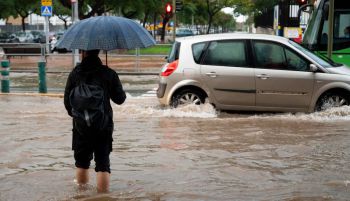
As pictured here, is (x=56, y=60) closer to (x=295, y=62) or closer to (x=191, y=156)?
(x=295, y=62)

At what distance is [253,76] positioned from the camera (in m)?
11.2

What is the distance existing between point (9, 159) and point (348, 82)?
20.6ft

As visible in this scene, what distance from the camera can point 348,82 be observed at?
1102 cm

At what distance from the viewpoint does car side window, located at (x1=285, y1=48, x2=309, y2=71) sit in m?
11.1

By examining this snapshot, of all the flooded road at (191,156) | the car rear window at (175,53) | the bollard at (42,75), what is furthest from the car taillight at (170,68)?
the bollard at (42,75)

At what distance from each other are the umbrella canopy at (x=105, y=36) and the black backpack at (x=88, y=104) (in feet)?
0.99

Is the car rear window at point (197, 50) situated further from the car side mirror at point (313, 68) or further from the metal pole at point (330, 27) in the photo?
the metal pole at point (330, 27)

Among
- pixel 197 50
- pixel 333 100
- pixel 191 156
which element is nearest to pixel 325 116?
pixel 333 100

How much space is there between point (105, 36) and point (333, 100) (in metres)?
6.90

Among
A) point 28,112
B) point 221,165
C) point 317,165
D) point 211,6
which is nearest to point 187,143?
point 221,165

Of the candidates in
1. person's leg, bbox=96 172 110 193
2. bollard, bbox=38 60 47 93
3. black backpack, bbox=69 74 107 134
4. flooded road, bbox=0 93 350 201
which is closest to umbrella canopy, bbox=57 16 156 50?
black backpack, bbox=69 74 107 134

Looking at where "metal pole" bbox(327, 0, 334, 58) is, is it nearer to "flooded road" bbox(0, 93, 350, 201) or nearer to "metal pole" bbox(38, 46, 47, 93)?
"flooded road" bbox(0, 93, 350, 201)

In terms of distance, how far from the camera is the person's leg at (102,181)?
5.63 metres

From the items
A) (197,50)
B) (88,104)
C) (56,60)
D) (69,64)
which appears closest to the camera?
(88,104)
